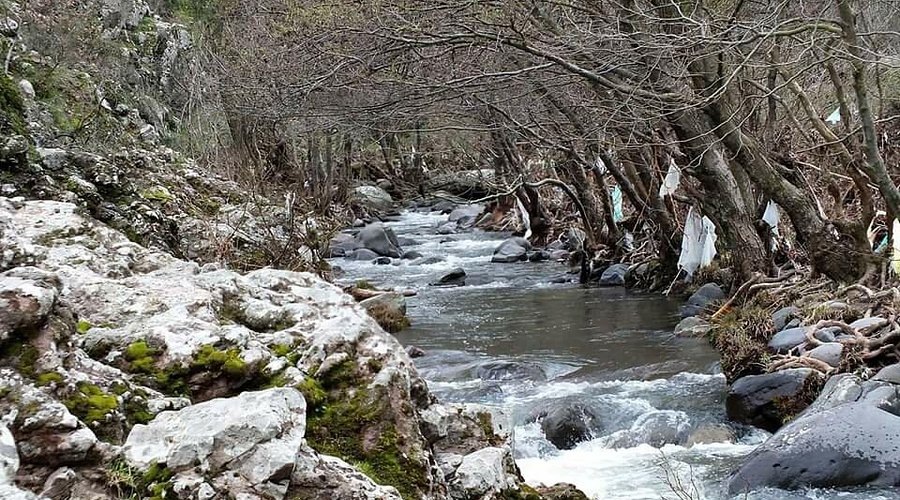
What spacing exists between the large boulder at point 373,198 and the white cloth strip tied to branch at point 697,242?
55.2 ft

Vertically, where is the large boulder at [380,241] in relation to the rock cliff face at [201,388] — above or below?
above

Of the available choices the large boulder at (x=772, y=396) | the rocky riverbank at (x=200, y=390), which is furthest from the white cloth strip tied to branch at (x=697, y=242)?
the rocky riverbank at (x=200, y=390)

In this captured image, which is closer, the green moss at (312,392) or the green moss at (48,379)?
the green moss at (48,379)

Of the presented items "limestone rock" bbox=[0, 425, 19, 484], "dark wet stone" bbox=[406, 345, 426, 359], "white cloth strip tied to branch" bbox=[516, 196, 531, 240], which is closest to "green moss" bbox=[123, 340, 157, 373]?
"limestone rock" bbox=[0, 425, 19, 484]

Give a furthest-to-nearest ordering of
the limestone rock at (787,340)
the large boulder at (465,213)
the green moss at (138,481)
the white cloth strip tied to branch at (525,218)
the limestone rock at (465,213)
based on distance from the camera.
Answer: the limestone rock at (465,213)
the large boulder at (465,213)
the white cloth strip tied to branch at (525,218)
the limestone rock at (787,340)
the green moss at (138,481)

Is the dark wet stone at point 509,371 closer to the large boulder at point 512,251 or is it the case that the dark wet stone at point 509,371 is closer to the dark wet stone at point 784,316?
the dark wet stone at point 784,316

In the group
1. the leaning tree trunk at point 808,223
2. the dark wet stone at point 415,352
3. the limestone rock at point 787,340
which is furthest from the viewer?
the dark wet stone at point 415,352

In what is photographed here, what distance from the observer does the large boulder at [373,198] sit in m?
29.0

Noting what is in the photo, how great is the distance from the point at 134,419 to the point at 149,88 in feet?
49.6

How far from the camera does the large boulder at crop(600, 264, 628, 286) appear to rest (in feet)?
48.5

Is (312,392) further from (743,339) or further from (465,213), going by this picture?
(465,213)

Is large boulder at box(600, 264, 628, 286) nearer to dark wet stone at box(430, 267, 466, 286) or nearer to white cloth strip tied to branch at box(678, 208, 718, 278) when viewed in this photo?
white cloth strip tied to branch at box(678, 208, 718, 278)

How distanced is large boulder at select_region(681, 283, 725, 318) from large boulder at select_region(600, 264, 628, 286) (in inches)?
96.9

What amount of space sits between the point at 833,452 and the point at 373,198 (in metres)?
25.6
